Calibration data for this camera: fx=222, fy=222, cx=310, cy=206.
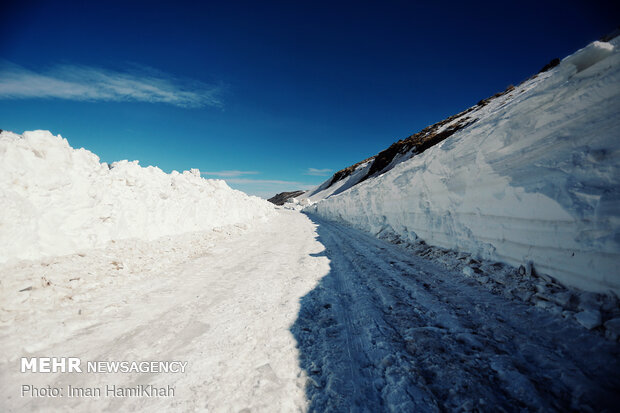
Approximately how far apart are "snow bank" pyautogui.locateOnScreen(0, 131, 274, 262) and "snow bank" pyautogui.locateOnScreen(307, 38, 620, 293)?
9016mm

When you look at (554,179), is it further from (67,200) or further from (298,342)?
(67,200)

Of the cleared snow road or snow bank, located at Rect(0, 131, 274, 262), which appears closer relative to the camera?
the cleared snow road

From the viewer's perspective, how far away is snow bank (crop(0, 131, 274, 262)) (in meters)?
4.29

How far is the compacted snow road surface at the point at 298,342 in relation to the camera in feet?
6.25

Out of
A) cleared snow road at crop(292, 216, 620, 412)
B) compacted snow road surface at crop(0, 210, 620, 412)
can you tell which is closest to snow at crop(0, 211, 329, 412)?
compacted snow road surface at crop(0, 210, 620, 412)

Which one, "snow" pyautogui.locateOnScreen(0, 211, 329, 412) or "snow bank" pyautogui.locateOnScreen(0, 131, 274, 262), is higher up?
"snow bank" pyautogui.locateOnScreen(0, 131, 274, 262)

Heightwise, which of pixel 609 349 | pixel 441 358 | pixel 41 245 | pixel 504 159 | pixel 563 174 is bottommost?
pixel 609 349

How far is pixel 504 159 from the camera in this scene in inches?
182

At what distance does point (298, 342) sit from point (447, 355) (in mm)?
1635

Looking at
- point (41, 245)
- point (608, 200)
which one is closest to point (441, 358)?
point (608, 200)

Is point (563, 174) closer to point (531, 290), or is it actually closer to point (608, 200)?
point (608, 200)

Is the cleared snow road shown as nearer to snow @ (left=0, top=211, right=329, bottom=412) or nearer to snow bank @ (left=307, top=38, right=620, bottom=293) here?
snow @ (left=0, top=211, right=329, bottom=412)

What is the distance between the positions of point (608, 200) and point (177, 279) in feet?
22.9

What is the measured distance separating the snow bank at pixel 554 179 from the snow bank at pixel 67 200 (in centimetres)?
902
